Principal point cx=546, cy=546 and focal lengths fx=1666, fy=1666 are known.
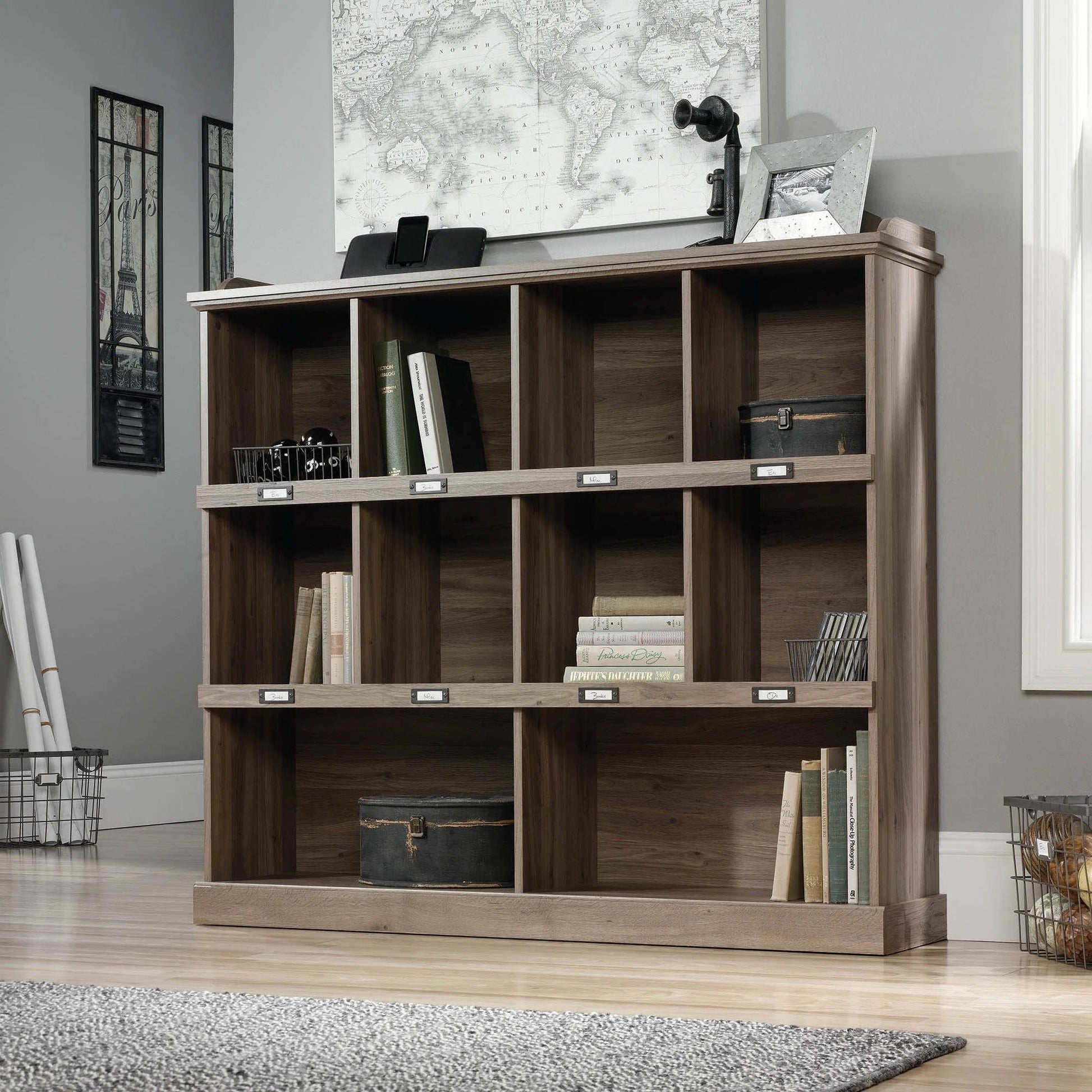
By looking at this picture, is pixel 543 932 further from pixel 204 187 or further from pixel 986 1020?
pixel 204 187

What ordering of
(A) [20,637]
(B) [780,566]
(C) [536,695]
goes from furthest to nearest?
1. (A) [20,637]
2. (B) [780,566]
3. (C) [536,695]

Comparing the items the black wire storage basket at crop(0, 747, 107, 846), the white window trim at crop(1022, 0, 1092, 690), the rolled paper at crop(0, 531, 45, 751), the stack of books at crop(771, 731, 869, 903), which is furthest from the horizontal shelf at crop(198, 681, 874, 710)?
the rolled paper at crop(0, 531, 45, 751)

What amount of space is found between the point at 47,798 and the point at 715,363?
3.24 meters

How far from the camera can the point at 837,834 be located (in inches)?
128

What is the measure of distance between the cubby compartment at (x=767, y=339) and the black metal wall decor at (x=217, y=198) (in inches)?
143

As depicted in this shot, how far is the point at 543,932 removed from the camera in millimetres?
3428

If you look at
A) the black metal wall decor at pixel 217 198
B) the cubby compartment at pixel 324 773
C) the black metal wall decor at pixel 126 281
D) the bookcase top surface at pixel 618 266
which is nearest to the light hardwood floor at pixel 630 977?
the cubby compartment at pixel 324 773

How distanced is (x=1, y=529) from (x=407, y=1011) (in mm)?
3936

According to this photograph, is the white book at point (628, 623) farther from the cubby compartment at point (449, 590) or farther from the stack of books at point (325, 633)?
the stack of books at point (325, 633)

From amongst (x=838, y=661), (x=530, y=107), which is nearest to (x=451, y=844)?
(x=838, y=661)

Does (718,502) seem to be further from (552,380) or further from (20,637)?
(20,637)

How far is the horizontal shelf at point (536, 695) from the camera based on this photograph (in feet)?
10.6

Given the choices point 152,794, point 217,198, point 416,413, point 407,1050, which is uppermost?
point 217,198

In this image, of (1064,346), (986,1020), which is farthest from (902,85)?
(986,1020)
